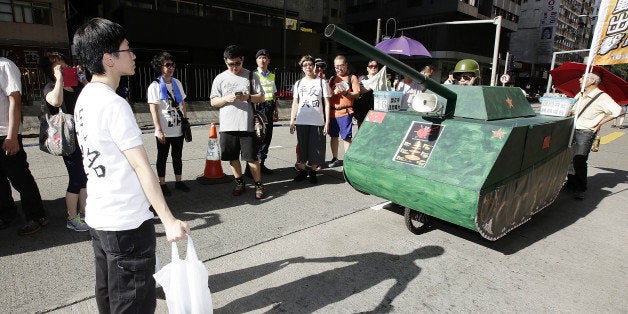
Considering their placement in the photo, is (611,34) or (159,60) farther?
(611,34)

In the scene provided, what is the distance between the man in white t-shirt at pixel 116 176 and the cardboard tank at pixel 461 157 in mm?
1405

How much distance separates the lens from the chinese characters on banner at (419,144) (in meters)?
3.22

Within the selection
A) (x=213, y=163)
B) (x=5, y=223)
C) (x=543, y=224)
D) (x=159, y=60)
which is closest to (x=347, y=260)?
(x=543, y=224)

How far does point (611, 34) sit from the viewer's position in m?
4.74

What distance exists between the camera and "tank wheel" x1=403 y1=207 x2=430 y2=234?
3.56 m

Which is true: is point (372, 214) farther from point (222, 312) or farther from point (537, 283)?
point (222, 312)

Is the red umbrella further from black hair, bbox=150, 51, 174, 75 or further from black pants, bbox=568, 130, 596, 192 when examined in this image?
black hair, bbox=150, 51, 174, 75

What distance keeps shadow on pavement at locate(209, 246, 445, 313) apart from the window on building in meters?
24.5

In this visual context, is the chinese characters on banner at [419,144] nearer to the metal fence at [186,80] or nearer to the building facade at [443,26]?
the metal fence at [186,80]

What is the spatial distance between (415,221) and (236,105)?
2.49 metres

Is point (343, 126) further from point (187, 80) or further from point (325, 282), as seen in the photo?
point (187, 80)

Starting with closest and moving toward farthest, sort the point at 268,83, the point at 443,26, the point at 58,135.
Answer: the point at 58,135, the point at 268,83, the point at 443,26

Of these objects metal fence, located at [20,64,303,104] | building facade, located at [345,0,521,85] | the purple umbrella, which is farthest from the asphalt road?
building facade, located at [345,0,521,85]

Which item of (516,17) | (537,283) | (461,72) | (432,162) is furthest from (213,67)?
(516,17)
